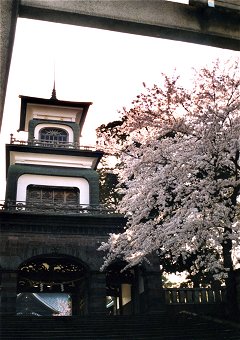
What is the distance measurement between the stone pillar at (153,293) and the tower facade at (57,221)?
0.06 m

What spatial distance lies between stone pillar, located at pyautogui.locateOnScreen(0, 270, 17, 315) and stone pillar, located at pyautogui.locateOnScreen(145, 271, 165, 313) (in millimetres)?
6167

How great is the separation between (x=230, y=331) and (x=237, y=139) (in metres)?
6.81

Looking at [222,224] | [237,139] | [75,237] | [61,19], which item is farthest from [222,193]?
[61,19]

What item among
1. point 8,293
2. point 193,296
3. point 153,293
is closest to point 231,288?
point 153,293

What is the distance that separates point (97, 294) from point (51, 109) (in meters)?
12.7

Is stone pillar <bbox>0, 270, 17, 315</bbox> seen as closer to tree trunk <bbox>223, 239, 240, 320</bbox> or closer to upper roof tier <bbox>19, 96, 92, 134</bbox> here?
tree trunk <bbox>223, 239, 240, 320</bbox>

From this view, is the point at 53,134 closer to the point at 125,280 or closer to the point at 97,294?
the point at 125,280

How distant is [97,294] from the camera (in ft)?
55.0

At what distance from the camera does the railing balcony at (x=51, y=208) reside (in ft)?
60.0

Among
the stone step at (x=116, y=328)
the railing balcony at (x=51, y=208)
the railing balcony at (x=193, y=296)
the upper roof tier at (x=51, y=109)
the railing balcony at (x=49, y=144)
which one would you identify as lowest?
the stone step at (x=116, y=328)

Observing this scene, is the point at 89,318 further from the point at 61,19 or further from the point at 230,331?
the point at 61,19

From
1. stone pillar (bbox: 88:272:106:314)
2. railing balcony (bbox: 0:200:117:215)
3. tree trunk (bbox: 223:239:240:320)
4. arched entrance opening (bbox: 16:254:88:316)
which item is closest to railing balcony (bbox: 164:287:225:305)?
stone pillar (bbox: 88:272:106:314)

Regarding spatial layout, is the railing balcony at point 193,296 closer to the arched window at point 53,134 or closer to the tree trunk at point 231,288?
the tree trunk at point 231,288

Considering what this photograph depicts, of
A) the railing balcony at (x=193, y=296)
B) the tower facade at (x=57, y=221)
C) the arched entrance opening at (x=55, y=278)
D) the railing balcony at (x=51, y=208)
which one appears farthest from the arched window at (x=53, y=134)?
the railing balcony at (x=193, y=296)
